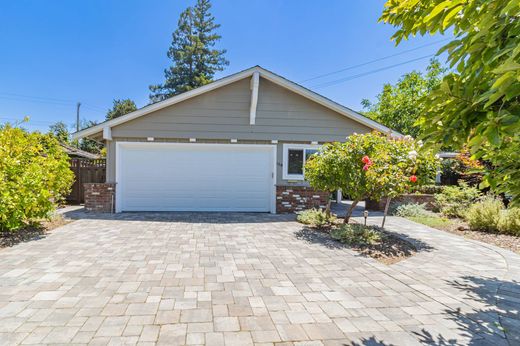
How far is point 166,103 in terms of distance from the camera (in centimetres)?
903

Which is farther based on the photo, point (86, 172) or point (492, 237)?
point (86, 172)

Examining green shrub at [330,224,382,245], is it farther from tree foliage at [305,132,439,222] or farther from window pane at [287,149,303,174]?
window pane at [287,149,303,174]

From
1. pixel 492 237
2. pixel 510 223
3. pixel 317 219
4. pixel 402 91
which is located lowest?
pixel 492 237

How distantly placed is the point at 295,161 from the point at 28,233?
A: 25.3 feet

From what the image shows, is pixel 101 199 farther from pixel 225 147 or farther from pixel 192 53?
pixel 192 53

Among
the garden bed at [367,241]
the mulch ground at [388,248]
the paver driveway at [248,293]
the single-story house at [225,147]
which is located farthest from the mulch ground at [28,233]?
the mulch ground at [388,248]

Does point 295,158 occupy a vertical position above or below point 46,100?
below

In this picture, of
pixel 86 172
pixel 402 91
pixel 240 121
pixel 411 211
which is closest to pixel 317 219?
pixel 411 211

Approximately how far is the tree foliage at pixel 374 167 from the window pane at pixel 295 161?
9.30 ft

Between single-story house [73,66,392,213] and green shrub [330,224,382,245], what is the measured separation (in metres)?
3.22

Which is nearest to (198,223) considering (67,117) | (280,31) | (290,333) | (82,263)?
(82,263)

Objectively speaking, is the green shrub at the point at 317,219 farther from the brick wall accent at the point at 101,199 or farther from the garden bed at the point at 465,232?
the brick wall accent at the point at 101,199

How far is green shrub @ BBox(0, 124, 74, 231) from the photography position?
18.9ft

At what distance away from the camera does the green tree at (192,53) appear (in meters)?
28.9
